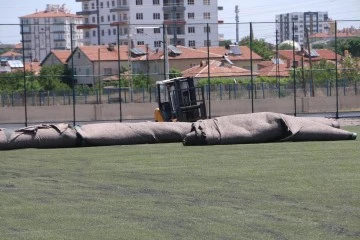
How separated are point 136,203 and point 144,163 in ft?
18.1

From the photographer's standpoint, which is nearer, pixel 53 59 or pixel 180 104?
pixel 180 104

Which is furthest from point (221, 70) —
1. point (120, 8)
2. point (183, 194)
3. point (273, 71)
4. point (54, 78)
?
point (120, 8)

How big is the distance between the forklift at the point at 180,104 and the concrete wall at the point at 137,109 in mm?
10995

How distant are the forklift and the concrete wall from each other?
11.0 meters

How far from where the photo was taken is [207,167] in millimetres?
16344

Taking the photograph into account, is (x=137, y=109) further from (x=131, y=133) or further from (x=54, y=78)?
(x=131, y=133)

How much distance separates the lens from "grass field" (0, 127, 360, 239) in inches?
390

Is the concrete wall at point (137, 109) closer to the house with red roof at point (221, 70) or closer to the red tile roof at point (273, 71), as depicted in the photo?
the red tile roof at point (273, 71)

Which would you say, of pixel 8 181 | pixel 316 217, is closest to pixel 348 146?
pixel 8 181

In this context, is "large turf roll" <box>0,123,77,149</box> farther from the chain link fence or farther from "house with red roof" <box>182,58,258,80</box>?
"house with red roof" <box>182,58,258,80</box>

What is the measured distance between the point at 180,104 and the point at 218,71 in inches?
811

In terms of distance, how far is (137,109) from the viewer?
142ft

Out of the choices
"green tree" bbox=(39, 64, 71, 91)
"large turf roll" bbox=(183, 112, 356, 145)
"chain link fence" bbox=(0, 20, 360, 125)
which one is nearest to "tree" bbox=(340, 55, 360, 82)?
"chain link fence" bbox=(0, 20, 360, 125)

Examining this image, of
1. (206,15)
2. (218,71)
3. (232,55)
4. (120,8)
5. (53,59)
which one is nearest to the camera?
(53,59)
